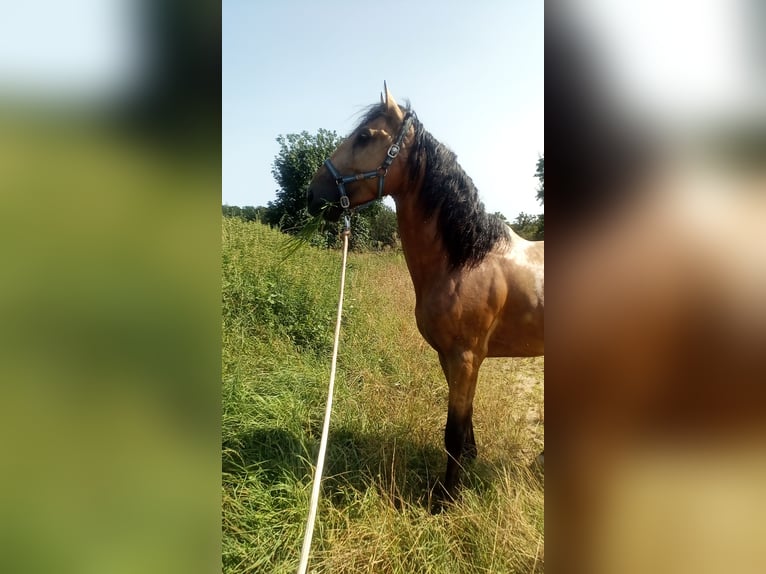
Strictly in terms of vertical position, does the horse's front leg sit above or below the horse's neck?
below

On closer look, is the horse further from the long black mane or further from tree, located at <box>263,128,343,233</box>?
tree, located at <box>263,128,343,233</box>

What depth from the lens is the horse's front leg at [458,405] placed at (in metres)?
2.39

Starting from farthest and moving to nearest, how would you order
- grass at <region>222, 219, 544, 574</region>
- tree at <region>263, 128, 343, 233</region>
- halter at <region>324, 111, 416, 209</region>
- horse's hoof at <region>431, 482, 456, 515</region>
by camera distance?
1. tree at <region>263, 128, 343, 233</region>
2. halter at <region>324, 111, 416, 209</region>
3. horse's hoof at <region>431, 482, 456, 515</region>
4. grass at <region>222, 219, 544, 574</region>

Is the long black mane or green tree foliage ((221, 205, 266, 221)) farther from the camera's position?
green tree foliage ((221, 205, 266, 221))

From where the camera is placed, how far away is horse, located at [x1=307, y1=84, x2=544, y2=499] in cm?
240

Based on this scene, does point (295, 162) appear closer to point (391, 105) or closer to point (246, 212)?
point (246, 212)

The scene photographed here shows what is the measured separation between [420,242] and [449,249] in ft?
0.68

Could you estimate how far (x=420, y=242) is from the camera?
2514 mm

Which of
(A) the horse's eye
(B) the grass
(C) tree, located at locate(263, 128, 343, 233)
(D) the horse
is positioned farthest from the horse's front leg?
(C) tree, located at locate(263, 128, 343, 233)

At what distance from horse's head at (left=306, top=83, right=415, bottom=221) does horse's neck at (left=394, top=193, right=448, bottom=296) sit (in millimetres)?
178

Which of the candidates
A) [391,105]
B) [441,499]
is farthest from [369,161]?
[441,499]
